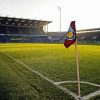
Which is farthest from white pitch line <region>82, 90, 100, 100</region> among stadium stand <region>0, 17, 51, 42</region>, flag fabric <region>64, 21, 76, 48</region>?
stadium stand <region>0, 17, 51, 42</region>

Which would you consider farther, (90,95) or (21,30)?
(21,30)

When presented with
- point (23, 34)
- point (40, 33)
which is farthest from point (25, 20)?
point (40, 33)

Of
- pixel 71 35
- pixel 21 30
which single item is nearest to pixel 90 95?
pixel 71 35

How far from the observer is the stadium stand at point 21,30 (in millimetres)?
88819

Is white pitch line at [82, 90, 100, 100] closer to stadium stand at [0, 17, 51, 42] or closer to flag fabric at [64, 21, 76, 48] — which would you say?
flag fabric at [64, 21, 76, 48]

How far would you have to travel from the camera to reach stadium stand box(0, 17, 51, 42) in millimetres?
88819

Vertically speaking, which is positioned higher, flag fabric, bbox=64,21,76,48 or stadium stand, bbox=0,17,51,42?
stadium stand, bbox=0,17,51,42

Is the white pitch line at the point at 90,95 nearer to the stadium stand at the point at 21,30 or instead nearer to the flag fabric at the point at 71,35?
the flag fabric at the point at 71,35

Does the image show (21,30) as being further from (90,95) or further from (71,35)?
(90,95)

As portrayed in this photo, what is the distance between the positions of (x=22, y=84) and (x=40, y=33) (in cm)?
9523

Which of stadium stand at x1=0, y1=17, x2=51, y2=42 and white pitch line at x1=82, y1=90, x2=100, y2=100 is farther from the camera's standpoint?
stadium stand at x1=0, y1=17, x2=51, y2=42

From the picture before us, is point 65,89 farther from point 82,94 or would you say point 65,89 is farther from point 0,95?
point 0,95

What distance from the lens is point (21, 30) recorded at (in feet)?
316

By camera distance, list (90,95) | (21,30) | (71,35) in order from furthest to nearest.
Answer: (21,30), (90,95), (71,35)
